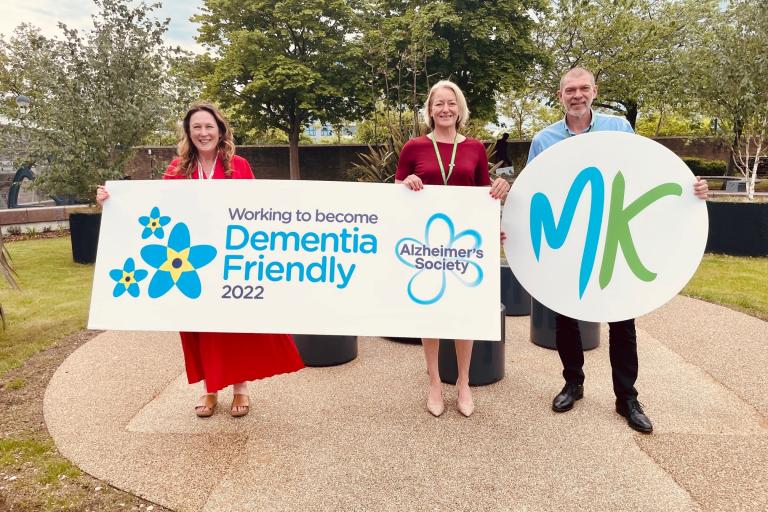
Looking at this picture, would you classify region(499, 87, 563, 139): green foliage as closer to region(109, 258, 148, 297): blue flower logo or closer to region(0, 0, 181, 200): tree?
region(0, 0, 181, 200): tree

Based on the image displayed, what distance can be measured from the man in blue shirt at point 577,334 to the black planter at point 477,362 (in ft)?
1.63

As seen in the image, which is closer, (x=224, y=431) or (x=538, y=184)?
(x=538, y=184)

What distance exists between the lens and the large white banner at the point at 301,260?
277 cm

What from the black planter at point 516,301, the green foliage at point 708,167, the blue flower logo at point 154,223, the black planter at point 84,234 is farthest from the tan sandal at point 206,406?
the green foliage at point 708,167

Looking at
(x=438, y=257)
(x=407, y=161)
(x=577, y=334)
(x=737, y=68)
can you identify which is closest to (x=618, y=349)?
(x=577, y=334)

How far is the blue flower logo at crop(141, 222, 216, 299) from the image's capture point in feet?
9.29

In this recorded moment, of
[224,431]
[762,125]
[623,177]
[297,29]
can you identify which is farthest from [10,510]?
[297,29]

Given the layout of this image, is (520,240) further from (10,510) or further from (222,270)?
(10,510)

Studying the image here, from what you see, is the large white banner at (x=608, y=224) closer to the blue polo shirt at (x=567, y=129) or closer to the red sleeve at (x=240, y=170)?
the blue polo shirt at (x=567, y=129)

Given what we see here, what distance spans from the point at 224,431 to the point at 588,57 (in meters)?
22.3

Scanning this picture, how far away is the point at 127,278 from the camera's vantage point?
2855 mm

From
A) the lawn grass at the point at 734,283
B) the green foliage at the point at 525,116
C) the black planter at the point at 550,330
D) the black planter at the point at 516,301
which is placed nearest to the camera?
the black planter at the point at 550,330

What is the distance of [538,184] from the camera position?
2816mm

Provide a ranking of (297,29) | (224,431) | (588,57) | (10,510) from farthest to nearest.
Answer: (588,57), (297,29), (224,431), (10,510)
